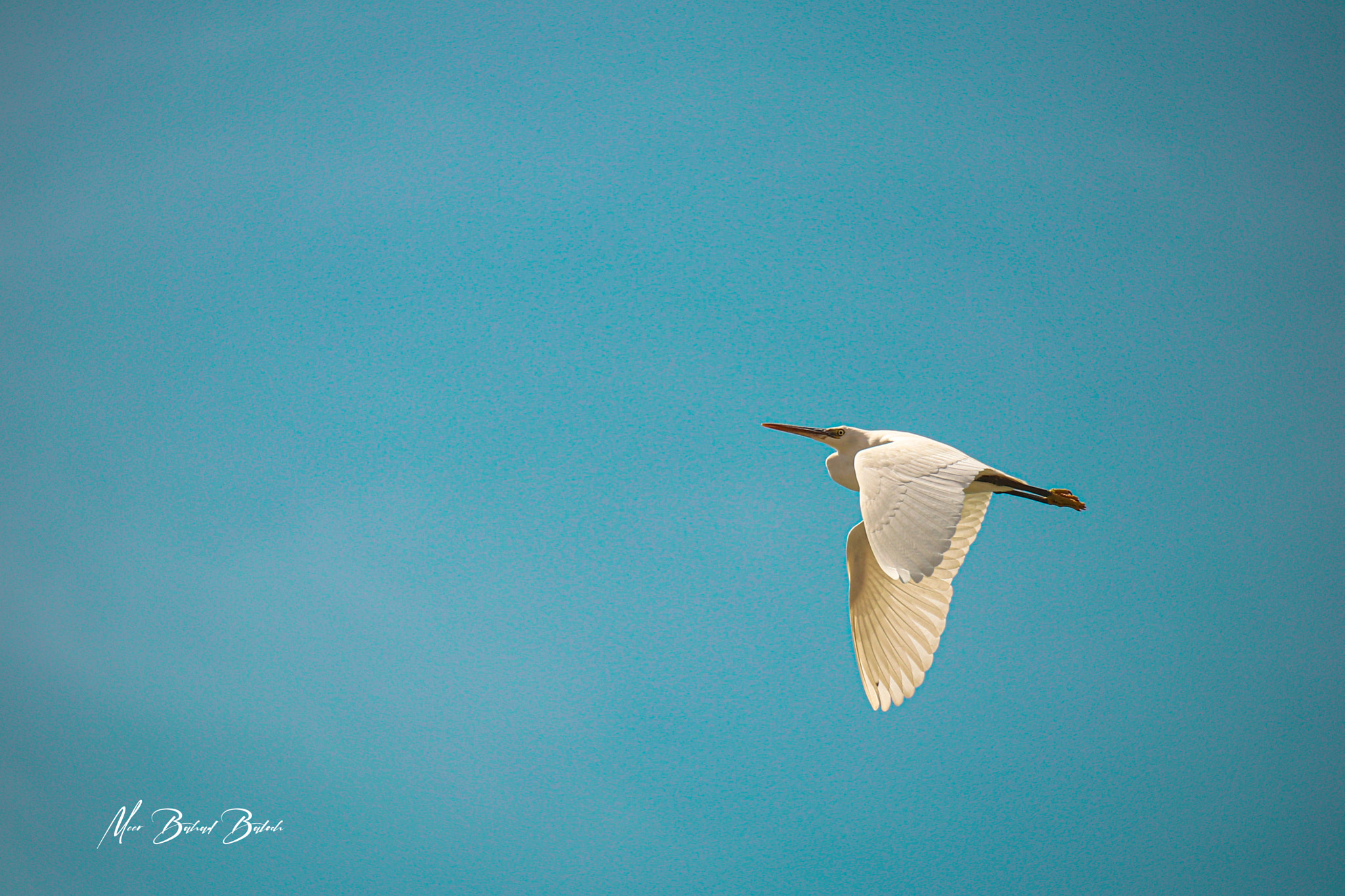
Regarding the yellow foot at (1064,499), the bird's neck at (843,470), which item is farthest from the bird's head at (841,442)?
the yellow foot at (1064,499)

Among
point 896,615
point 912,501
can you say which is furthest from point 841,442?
point 912,501

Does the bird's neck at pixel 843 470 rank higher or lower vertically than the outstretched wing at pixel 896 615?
higher

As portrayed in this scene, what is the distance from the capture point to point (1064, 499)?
3.02 meters

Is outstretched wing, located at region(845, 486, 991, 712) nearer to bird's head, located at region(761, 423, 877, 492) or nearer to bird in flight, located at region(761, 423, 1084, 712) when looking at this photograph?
bird in flight, located at region(761, 423, 1084, 712)

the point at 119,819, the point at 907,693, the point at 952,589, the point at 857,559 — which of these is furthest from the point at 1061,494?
the point at 119,819

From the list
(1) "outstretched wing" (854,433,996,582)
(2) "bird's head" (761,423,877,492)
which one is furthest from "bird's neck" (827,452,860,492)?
(1) "outstretched wing" (854,433,996,582)

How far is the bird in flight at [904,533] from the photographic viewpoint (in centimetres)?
217

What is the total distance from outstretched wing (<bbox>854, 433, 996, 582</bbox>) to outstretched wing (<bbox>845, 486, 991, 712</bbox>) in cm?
16

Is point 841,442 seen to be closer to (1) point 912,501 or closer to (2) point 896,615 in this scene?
(2) point 896,615

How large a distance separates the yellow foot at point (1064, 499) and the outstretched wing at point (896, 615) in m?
0.31

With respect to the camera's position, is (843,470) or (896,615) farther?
(843,470)

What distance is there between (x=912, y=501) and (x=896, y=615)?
749 millimetres

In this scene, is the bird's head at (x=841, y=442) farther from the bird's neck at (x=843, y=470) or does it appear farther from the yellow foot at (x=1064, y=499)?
the yellow foot at (x=1064, y=499)

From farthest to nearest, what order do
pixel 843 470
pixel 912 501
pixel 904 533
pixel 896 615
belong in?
pixel 843 470 → pixel 896 615 → pixel 912 501 → pixel 904 533
